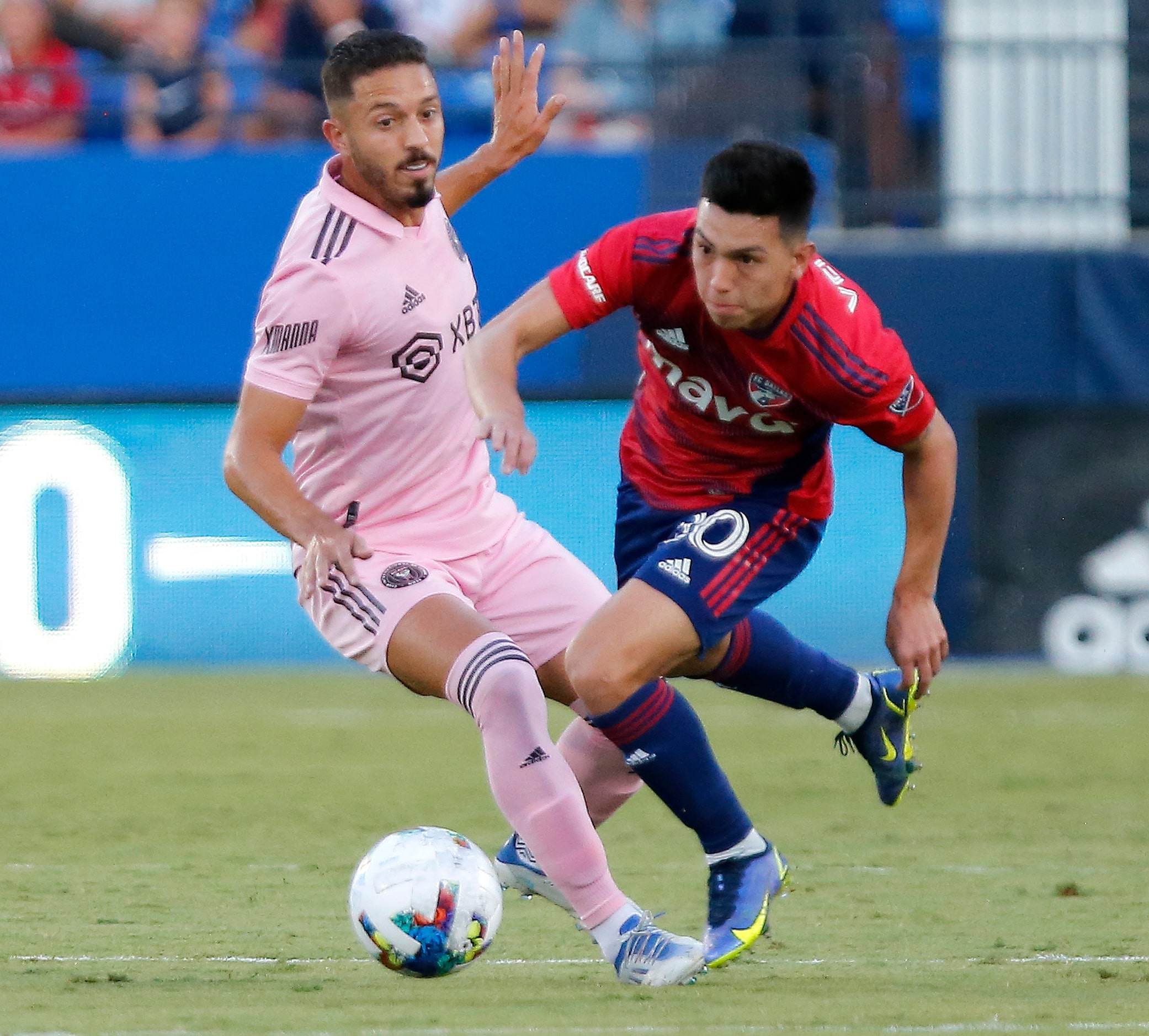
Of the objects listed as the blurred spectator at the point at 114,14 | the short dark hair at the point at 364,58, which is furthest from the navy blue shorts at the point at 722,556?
the blurred spectator at the point at 114,14

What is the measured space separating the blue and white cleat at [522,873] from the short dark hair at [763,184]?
178cm

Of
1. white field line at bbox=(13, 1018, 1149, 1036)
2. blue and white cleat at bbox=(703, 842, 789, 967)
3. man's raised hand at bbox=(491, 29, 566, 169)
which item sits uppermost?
man's raised hand at bbox=(491, 29, 566, 169)

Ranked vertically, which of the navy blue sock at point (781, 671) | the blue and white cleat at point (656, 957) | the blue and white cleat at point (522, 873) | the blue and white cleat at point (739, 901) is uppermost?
the navy blue sock at point (781, 671)

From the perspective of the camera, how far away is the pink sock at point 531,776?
15.5 feet

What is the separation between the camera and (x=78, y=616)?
40.9 feet

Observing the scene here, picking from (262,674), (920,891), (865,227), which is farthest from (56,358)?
(920,891)

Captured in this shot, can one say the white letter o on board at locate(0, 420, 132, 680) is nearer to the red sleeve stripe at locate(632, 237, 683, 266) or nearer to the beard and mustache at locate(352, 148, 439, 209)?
the beard and mustache at locate(352, 148, 439, 209)

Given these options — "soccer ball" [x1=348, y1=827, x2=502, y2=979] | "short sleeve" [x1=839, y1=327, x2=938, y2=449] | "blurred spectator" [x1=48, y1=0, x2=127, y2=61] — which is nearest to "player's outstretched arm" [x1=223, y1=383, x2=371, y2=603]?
"soccer ball" [x1=348, y1=827, x2=502, y2=979]

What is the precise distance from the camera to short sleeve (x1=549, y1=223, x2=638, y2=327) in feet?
16.6

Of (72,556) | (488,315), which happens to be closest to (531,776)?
(72,556)

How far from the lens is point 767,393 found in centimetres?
513

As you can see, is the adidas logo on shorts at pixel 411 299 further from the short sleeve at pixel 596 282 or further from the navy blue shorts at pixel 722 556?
the navy blue shorts at pixel 722 556

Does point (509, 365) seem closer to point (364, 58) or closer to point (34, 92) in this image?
point (364, 58)

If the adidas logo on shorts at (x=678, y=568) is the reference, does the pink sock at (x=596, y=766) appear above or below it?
below
